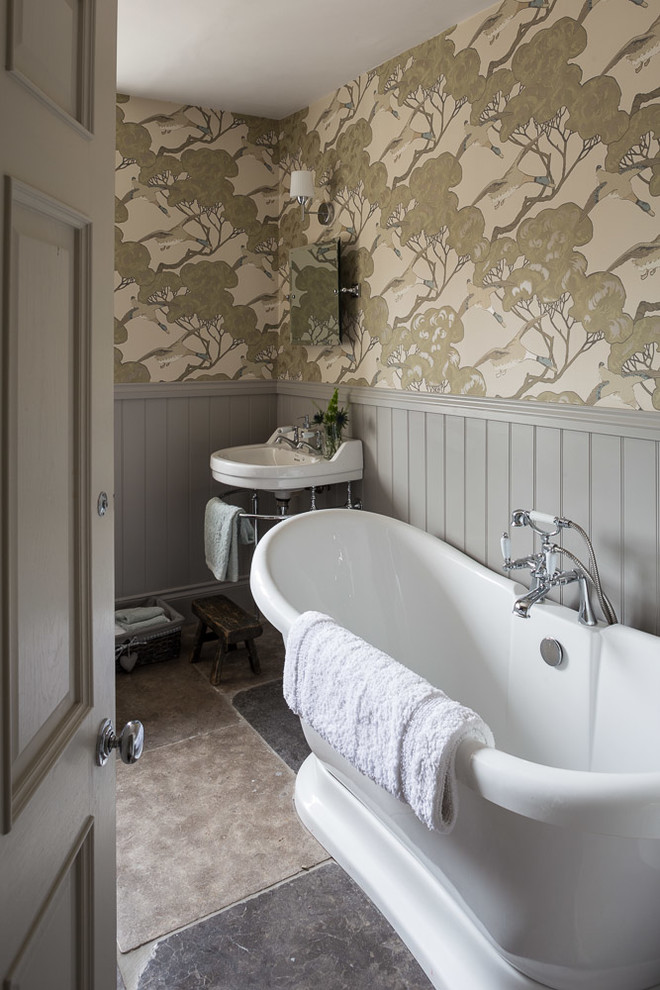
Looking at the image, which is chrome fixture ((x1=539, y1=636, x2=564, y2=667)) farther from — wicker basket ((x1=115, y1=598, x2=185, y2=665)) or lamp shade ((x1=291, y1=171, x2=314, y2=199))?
lamp shade ((x1=291, y1=171, x2=314, y2=199))

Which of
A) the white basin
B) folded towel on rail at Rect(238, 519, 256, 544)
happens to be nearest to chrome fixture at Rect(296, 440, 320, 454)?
the white basin

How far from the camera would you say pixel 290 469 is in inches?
126

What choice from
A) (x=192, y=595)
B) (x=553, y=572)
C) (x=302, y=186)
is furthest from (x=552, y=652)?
(x=302, y=186)

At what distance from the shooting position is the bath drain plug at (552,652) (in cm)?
221

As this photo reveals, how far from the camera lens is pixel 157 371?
376 cm

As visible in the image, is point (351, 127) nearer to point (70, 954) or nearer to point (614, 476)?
point (614, 476)

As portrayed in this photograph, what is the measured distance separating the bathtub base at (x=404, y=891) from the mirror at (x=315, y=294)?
1998 millimetres

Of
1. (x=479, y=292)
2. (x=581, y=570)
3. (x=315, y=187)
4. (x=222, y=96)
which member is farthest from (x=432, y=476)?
(x=222, y=96)

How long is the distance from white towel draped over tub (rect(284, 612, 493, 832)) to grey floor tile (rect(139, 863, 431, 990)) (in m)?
0.48

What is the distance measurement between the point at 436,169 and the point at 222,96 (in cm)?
128

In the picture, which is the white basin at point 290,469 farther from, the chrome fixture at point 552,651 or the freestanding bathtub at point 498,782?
the chrome fixture at point 552,651

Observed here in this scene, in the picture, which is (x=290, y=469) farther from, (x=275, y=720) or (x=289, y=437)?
(x=275, y=720)

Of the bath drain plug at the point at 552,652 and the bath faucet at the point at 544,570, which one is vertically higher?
the bath faucet at the point at 544,570

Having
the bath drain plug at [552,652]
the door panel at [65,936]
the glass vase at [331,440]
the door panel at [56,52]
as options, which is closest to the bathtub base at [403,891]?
the bath drain plug at [552,652]
